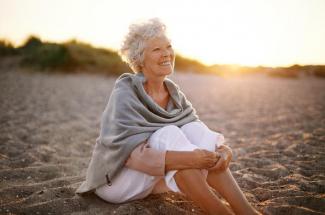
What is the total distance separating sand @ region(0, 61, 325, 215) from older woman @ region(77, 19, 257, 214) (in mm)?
261

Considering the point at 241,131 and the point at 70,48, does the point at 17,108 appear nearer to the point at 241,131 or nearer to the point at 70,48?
the point at 241,131

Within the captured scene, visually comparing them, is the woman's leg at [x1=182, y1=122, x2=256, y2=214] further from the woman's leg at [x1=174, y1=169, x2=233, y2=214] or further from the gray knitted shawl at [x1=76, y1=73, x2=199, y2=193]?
the gray knitted shawl at [x1=76, y1=73, x2=199, y2=193]

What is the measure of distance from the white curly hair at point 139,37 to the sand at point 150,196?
116 cm

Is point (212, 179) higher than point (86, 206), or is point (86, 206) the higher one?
point (212, 179)

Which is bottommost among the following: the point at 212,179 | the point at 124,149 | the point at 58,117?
the point at 58,117

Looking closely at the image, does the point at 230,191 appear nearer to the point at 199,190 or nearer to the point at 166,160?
the point at 199,190

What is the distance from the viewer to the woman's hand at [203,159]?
93.2 inches

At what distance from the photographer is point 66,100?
9875 millimetres

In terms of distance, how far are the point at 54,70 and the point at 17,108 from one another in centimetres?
1031

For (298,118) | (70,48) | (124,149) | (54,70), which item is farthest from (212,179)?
(70,48)

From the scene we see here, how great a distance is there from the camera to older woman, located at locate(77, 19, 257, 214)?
2.38m

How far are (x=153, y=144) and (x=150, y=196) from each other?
0.65 metres

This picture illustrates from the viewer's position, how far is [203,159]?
7.88ft

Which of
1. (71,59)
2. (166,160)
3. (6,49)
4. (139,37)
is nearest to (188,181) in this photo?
(166,160)
